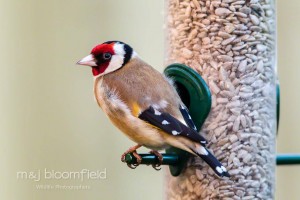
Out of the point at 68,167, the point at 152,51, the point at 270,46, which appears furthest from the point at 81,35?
the point at 270,46

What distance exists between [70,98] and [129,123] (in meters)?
3.10

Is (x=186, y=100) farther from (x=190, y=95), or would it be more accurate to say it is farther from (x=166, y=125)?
(x=166, y=125)

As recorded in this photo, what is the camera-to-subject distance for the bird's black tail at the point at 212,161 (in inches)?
136

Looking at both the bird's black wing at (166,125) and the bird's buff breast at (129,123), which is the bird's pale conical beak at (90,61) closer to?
the bird's buff breast at (129,123)

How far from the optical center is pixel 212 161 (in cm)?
346

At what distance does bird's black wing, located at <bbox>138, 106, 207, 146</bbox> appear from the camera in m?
3.46

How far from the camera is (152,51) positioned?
20.9 feet

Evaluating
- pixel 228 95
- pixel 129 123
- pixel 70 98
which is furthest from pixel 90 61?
pixel 70 98

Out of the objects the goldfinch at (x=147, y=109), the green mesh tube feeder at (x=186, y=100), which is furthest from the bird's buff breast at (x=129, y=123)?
the green mesh tube feeder at (x=186, y=100)

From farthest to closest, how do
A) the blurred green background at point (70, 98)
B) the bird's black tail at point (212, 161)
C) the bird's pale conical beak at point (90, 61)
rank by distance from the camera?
the blurred green background at point (70, 98)
the bird's pale conical beak at point (90, 61)
the bird's black tail at point (212, 161)

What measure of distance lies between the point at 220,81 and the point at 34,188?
2.81 m

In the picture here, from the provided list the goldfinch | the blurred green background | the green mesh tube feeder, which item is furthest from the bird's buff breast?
the blurred green background

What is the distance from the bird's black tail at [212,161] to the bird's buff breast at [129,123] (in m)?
0.14

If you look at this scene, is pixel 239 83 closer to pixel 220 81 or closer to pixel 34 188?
pixel 220 81
